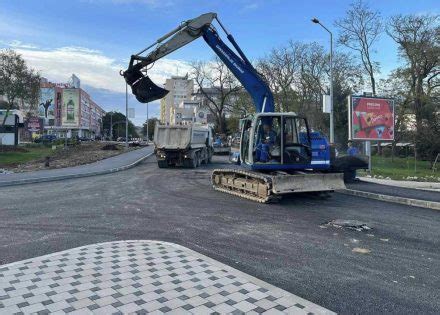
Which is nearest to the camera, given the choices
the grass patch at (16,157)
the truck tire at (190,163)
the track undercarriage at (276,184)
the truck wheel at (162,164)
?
the track undercarriage at (276,184)

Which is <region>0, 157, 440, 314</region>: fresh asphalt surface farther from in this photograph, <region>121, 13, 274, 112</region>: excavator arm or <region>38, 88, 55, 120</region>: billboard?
<region>38, 88, 55, 120</region>: billboard

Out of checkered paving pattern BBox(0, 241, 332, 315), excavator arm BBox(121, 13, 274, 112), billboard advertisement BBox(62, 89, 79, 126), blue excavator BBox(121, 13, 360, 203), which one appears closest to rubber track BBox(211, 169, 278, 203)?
blue excavator BBox(121, 13, 360, 203)

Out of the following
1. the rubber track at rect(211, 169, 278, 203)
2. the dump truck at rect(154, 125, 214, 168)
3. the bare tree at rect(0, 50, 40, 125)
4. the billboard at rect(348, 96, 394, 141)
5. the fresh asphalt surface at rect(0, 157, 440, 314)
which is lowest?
the fresh asphalt surface at rect(0, 157, 440, 314)

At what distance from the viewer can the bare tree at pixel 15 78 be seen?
46500 mm

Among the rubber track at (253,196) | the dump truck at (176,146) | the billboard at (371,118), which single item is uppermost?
the billboard at (371,118)

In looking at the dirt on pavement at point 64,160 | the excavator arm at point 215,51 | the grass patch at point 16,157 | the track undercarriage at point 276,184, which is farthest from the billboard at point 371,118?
the grass patch at point 16,157

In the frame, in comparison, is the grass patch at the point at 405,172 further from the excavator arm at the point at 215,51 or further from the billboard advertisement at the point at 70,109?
the billboard advertisement at the point at 70,109

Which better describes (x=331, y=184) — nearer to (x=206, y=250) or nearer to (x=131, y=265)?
(x=206, y=250)

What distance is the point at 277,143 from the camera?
12.9 metres

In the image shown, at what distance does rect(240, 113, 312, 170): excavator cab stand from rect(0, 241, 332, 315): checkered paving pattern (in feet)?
22.0

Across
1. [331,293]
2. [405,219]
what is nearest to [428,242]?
[405,219]

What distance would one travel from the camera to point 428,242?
26.0ft

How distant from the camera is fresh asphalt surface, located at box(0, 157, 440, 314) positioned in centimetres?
546

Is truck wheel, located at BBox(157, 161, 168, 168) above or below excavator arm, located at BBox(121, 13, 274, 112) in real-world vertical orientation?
below
